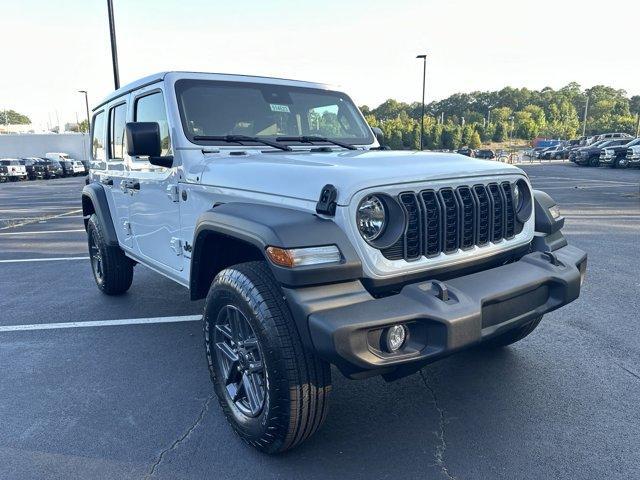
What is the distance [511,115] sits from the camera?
412 feet

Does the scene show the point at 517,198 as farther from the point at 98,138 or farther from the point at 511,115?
the point at 511,115

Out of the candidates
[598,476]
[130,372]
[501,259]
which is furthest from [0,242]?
[598,476]

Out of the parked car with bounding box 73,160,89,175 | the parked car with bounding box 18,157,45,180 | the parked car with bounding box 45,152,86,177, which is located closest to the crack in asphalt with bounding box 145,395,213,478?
the parked car with bounding box 18,157,45,180

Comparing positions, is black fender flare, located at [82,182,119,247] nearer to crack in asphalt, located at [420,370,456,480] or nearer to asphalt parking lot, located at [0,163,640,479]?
asphalt parking lot, located at [0,163,640,479]

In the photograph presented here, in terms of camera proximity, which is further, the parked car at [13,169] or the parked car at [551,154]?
the parked car at [551,154]

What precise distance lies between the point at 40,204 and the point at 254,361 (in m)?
17.3

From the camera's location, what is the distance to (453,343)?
2.14 m

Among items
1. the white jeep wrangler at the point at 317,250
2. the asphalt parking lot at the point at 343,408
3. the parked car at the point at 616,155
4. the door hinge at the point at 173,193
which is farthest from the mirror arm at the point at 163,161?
the parked car at the point at 616,155

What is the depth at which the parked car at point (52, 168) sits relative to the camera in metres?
35.3

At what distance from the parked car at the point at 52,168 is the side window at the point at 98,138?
3426 cm

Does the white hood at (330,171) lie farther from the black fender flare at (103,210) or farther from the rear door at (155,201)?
the black fender flare at (103,210)

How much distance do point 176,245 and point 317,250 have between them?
1729 millimetres

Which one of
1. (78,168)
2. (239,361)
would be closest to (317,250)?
(239,361)

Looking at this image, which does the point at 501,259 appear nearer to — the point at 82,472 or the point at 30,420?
the point at 82,472
